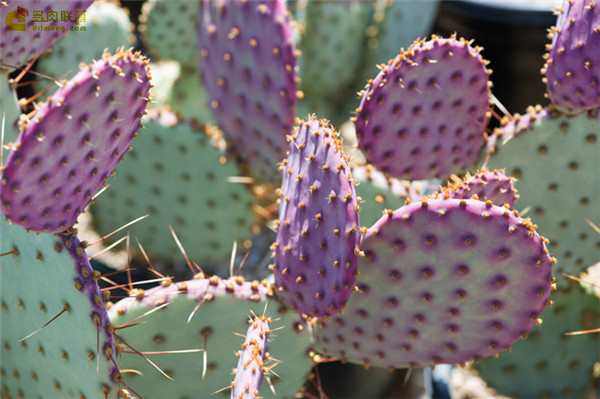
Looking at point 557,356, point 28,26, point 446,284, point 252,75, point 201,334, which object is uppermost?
point 28,26

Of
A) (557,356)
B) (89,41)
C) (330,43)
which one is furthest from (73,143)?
(330,43)

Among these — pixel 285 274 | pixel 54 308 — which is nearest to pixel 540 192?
pixel 285 274

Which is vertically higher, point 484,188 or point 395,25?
point 395,25

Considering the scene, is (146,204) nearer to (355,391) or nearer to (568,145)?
(355,391)

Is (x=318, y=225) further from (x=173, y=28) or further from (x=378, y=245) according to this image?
(x=173, y=28)

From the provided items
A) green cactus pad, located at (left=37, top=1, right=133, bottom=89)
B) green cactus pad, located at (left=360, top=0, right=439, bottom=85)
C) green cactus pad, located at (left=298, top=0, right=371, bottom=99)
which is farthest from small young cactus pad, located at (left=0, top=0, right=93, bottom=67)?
green cactus pad, located at (left=360, top=0, right=439, bottom=85)

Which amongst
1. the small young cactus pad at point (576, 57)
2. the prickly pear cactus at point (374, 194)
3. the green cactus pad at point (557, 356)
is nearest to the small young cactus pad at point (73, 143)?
the prickly pear cactus at point (374, 194)
